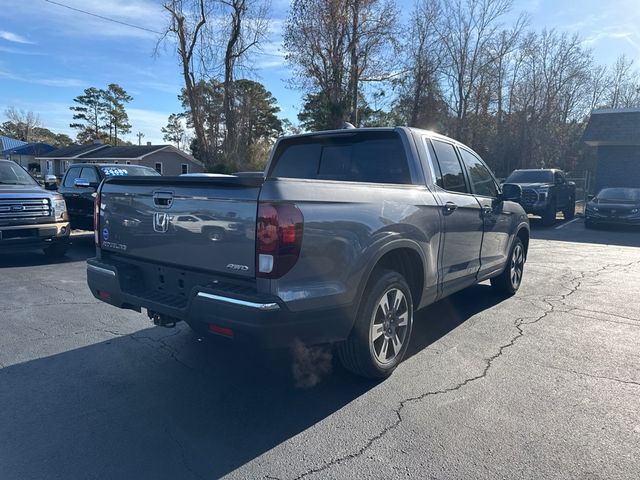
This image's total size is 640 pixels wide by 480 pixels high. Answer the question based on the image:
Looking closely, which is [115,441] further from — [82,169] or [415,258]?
[82,169]

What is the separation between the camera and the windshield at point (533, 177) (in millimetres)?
17859

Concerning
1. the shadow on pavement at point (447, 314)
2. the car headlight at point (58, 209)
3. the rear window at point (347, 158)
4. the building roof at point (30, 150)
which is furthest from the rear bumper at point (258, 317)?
the building roof at point (30, 150)

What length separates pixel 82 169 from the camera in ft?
39.3

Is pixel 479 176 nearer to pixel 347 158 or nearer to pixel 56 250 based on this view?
pixel 347 158

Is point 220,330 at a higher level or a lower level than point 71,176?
lower

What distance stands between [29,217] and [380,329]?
7.22m

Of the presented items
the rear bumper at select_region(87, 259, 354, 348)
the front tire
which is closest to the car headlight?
the rear bumper at select_region(87, 259, 354, 348)

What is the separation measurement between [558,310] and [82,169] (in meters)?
10.9

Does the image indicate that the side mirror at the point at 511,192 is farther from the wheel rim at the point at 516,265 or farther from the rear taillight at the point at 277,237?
the rear taillight at the point at 277,237

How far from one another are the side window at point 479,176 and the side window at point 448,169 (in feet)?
0.86

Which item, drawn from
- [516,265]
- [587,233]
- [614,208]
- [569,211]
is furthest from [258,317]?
[569,211]

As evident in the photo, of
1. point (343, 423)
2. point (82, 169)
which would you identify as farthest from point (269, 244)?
point (82, 169)

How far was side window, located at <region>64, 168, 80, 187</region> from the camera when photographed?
11.9 meters

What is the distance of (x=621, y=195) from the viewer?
1658 cm
